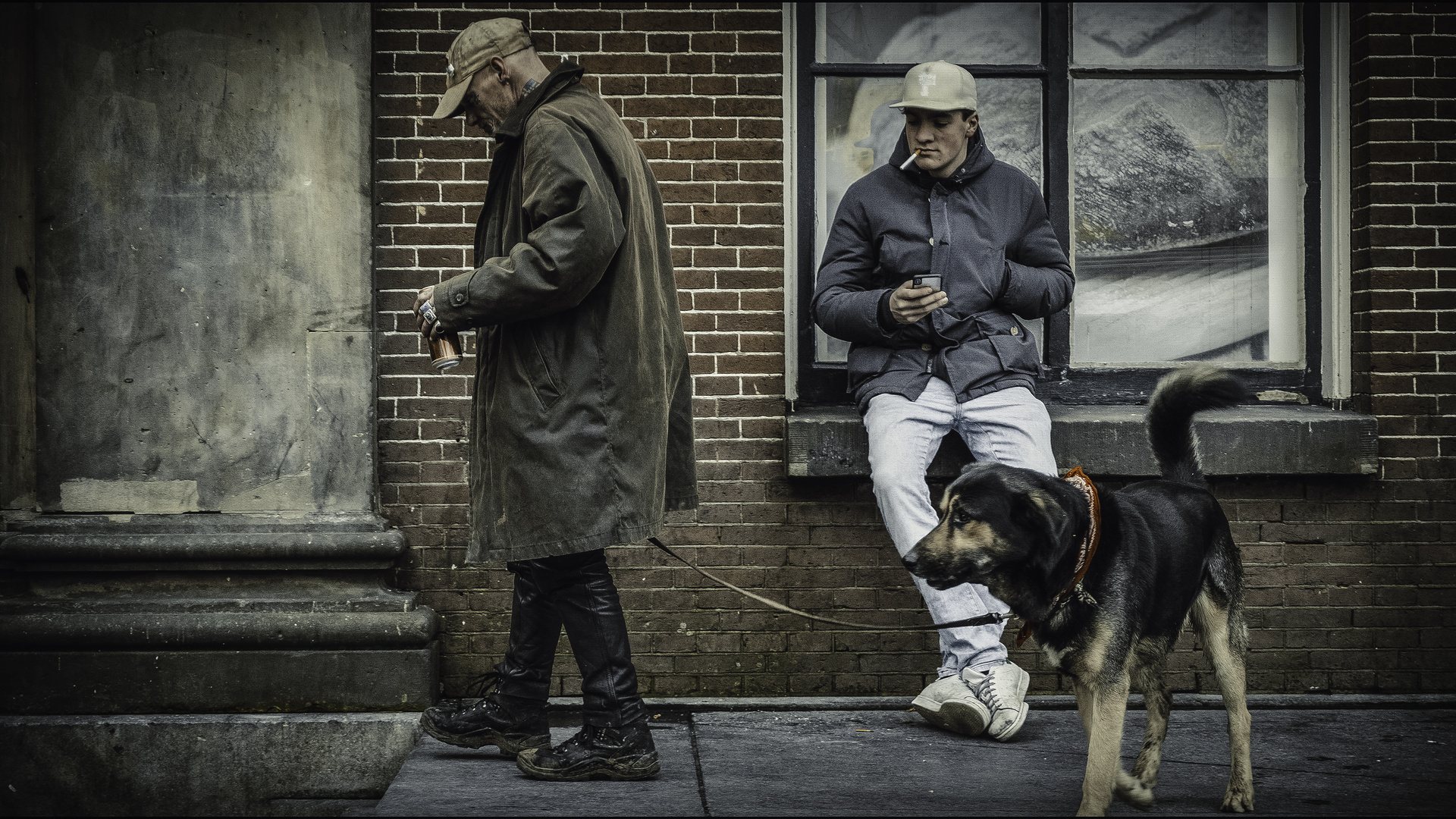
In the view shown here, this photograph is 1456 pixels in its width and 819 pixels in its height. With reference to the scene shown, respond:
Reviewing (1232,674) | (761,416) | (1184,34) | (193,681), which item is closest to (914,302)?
(761,416)

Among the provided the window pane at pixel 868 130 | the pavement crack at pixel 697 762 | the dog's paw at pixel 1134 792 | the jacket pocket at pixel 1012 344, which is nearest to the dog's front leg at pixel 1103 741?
the dog's paw at pixel 1134 792

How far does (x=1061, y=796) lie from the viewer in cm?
355

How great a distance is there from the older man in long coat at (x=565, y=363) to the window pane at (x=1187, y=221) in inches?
92.5

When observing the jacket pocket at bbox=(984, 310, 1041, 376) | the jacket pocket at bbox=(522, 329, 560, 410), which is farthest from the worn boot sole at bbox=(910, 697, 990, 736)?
the jacket pocket at bbox=(522, 329, 560, 410)

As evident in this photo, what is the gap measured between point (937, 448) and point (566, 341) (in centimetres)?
150

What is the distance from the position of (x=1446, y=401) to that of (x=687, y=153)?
329 centimetres

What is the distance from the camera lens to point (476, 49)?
3.59 meters

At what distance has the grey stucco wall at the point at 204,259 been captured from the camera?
4637 millimetres

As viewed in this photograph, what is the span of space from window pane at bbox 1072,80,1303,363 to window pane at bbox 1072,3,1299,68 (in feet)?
0.35

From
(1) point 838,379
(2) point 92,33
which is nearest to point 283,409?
(2) point 92,33

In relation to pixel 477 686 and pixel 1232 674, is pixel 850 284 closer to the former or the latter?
pixel 1232 674

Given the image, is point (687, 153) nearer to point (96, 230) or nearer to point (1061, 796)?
point (96, 230)

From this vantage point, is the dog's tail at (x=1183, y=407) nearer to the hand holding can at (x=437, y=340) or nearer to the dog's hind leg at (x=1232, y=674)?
the dog's hind leg at (x=1232, y=674)

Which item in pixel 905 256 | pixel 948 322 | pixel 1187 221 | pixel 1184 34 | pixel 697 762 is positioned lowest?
pixel 697 762
